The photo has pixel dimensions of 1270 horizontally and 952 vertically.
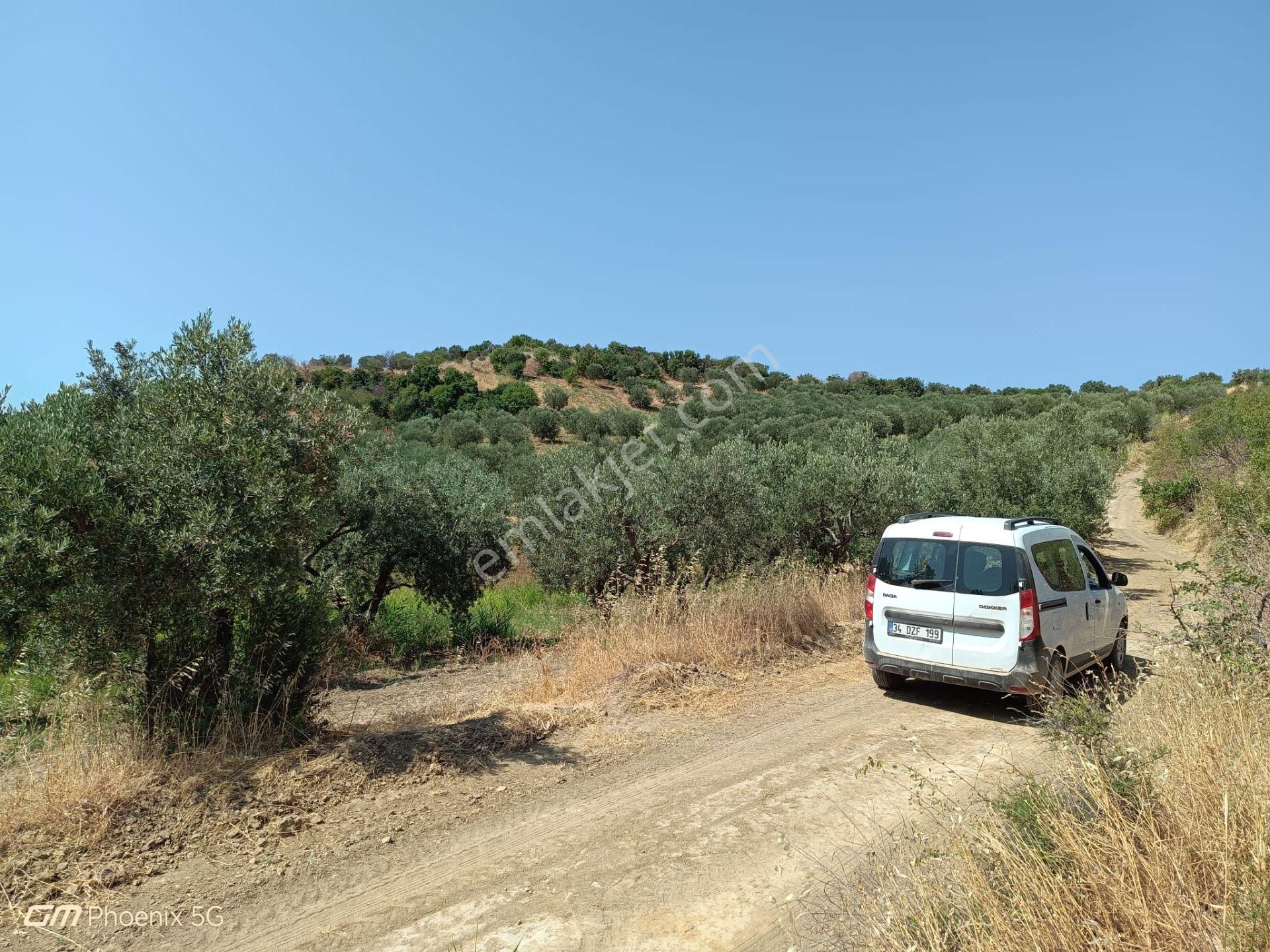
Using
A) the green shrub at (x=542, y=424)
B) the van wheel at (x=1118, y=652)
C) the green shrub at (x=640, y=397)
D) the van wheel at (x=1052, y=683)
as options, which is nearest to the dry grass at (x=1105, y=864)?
the van wheel at (x=1052, y=683)

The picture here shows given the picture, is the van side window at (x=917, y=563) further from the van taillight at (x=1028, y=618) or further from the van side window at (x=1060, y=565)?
the van side window at (x=1060, y=565)

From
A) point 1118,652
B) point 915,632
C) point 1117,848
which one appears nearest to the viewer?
point 1117,848

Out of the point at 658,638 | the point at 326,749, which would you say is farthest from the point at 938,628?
the point at 326,749

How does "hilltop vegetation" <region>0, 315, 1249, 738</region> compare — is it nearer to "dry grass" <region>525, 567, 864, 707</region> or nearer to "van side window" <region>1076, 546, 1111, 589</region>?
"dry grass" <region>525, 567, 864, 707</region>

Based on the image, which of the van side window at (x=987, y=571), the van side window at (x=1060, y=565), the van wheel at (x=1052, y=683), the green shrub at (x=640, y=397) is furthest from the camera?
the green shrub at (x=640, y=397)

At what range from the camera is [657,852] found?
4578 millimetres

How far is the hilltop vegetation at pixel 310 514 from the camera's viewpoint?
5.06 metres

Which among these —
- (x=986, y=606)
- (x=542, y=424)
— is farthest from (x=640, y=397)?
(x=986, y=606)

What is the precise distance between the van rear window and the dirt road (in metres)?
1.33

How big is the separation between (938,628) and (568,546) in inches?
323

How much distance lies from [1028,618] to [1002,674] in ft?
1.95

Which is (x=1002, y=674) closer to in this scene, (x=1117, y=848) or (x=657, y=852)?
(x=657, y=852)

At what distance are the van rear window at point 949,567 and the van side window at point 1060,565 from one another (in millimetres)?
373

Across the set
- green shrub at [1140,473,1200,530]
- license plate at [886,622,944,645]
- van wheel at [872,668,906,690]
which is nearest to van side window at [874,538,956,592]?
license plate at [886,622,944,645]
